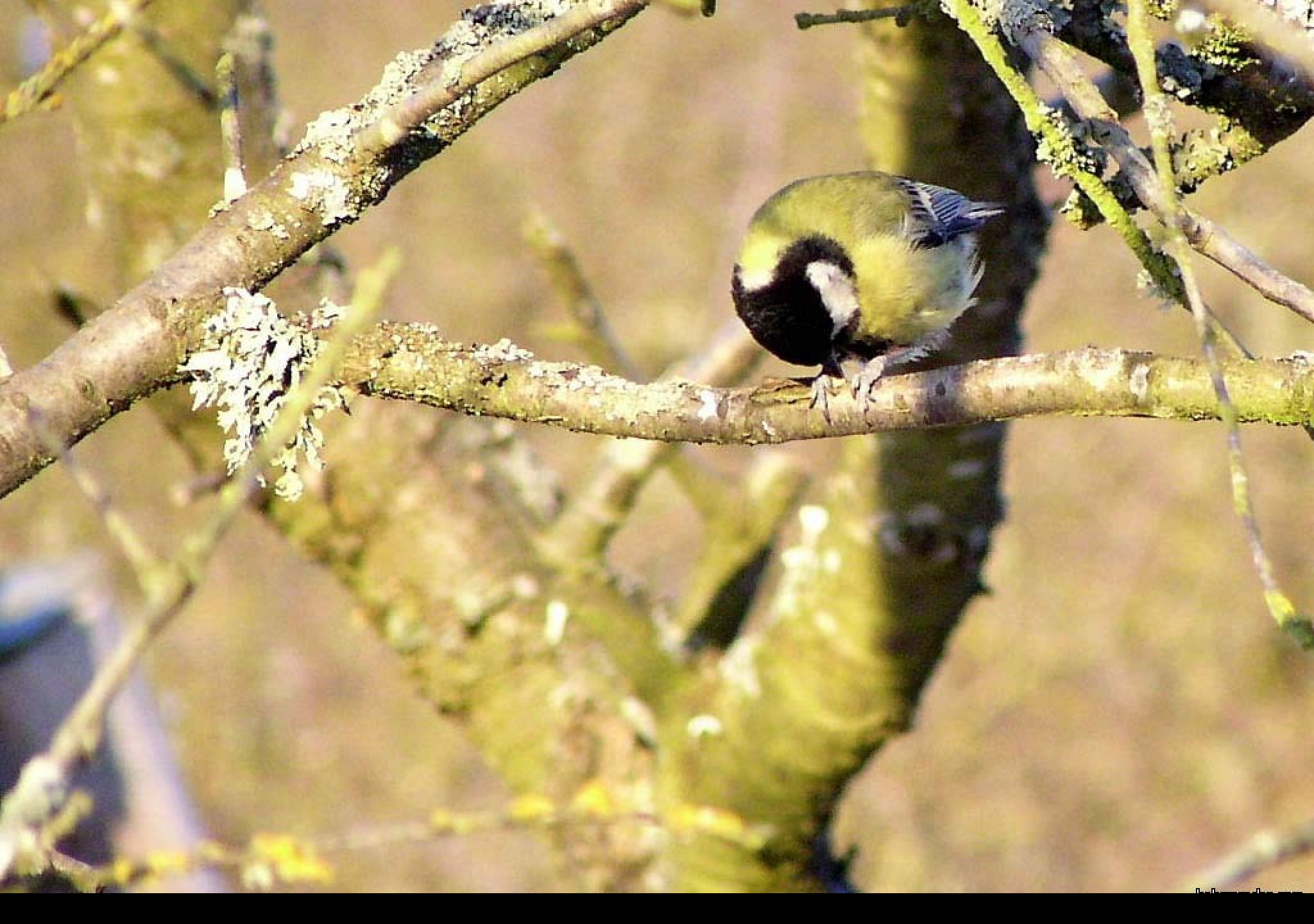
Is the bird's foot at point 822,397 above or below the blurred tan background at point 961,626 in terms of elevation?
above

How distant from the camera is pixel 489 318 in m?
7.90

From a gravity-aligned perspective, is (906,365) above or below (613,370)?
below

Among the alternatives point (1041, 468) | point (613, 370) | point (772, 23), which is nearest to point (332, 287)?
point (613, 370)

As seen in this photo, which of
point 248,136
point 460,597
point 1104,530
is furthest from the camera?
point 1104,530

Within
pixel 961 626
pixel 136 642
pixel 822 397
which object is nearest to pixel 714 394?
pixel 822 397

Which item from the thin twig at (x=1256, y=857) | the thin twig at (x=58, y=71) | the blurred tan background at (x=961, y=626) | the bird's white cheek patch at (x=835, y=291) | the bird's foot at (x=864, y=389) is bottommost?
the blurred tan background at (x=961, y=626)

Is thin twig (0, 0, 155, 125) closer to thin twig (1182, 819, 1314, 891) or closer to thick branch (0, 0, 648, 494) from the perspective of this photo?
thick branch (0, 0, 648, 494)

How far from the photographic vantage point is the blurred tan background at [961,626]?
240 inches

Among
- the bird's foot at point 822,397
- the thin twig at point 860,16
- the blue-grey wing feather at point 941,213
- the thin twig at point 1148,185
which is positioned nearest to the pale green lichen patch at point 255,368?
the bird's foot at point 822,397

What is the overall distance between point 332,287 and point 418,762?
4.31 meters

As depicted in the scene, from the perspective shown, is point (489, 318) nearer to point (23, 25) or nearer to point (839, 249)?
point (23, 25)

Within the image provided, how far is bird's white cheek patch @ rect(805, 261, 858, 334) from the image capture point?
8.29ft

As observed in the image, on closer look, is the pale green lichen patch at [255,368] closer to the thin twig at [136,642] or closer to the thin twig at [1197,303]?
the thin twig at [136,642]

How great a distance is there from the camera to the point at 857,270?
263cm
